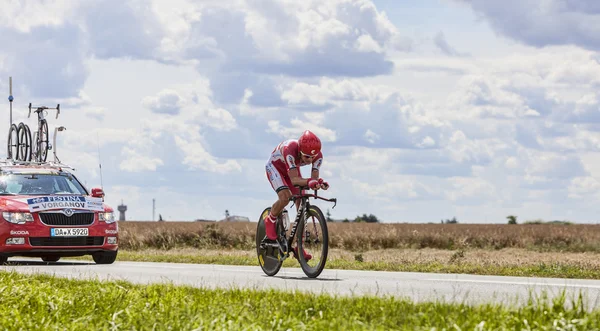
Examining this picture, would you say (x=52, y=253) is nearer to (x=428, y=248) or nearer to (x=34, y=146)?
(x=34, y=146)

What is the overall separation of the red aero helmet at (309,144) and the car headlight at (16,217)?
730 cm

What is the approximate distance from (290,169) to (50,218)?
7139 mm

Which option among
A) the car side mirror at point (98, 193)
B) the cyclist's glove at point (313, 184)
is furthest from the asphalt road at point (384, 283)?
the car side mirror at point (98, 193)

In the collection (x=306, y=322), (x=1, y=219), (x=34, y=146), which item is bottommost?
(x=306, y=322)

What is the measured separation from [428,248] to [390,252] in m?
3.09

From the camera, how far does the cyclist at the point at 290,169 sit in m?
12.2

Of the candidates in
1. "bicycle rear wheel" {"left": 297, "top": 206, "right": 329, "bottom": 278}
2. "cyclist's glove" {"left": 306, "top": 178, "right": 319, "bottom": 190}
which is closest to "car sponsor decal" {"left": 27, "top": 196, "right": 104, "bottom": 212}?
"bicycle rear wheel" {"left": 297, "top": 206, "right": 329, "bottom": 278}

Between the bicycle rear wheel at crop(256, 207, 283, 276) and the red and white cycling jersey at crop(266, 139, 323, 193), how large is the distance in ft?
2.32

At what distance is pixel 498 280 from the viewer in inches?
488

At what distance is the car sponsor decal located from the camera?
17.7m

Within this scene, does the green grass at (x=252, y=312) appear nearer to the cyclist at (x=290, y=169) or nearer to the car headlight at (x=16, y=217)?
the cyclist at (x=290, y=169)

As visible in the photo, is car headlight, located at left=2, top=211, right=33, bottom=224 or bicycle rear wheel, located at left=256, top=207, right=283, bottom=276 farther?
car headlight, located at left=2, top=211, right=33, bottom=224

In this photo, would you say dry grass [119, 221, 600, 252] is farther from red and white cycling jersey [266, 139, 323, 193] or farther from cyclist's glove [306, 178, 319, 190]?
cyclist's glove [306, 178, 319, 190]

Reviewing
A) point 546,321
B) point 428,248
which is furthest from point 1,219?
point 428,248
